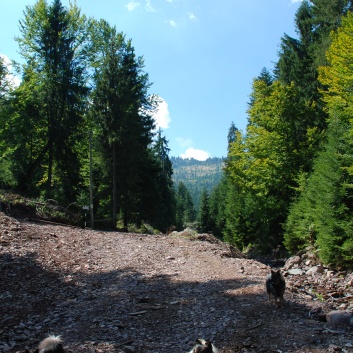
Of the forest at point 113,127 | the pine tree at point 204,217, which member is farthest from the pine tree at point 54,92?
the pine tree at point 204,217

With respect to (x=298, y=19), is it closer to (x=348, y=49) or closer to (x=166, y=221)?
(x=348, y=49)

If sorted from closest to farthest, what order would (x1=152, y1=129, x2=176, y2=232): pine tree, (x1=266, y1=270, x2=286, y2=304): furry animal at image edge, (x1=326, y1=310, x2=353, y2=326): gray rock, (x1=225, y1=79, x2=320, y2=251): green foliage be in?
1. (x1=326, y1=310, x2=353, y2=326): gray rock
2. (x1=266, y1=270, x2=286, y2=304): furry animal at image edge
3. (x1=225, y1=79, x2=320, y2=251): green foliage
4. (x1=152, y1=129, x2=176, y2=232): pine tree

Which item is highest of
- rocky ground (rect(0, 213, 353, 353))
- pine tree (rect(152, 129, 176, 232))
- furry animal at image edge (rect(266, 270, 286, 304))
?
pine tree (rect(152, 129, 176, 232))

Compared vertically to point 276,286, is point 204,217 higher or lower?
higher

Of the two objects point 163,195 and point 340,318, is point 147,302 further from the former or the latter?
point 163,195

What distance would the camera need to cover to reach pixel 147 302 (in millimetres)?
8492

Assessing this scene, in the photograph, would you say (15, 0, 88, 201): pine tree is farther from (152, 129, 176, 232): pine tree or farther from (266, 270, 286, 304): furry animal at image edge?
(266, 270, 286, 304): furry animal at image edge

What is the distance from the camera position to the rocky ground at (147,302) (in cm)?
634

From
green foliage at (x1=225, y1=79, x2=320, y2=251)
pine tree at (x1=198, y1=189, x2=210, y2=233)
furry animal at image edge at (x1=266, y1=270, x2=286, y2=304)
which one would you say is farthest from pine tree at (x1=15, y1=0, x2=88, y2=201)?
pine tree at (x1=198, y1=189, x2=210, y2=233)

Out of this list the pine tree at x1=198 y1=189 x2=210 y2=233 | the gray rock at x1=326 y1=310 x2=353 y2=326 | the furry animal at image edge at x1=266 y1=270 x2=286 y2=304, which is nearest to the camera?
the gray rock at x1=326 y1=310 x2=353 y2=326

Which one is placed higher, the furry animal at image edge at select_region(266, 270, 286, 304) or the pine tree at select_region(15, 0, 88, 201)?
the pine tree at select_region(15, 0, 88, 201)

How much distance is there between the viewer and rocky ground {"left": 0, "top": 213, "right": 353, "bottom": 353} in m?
6.34

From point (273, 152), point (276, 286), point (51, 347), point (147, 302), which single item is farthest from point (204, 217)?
point (51, 347)

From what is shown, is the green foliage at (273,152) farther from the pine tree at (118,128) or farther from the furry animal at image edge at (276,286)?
the furry animal at image edge at (276,286)
